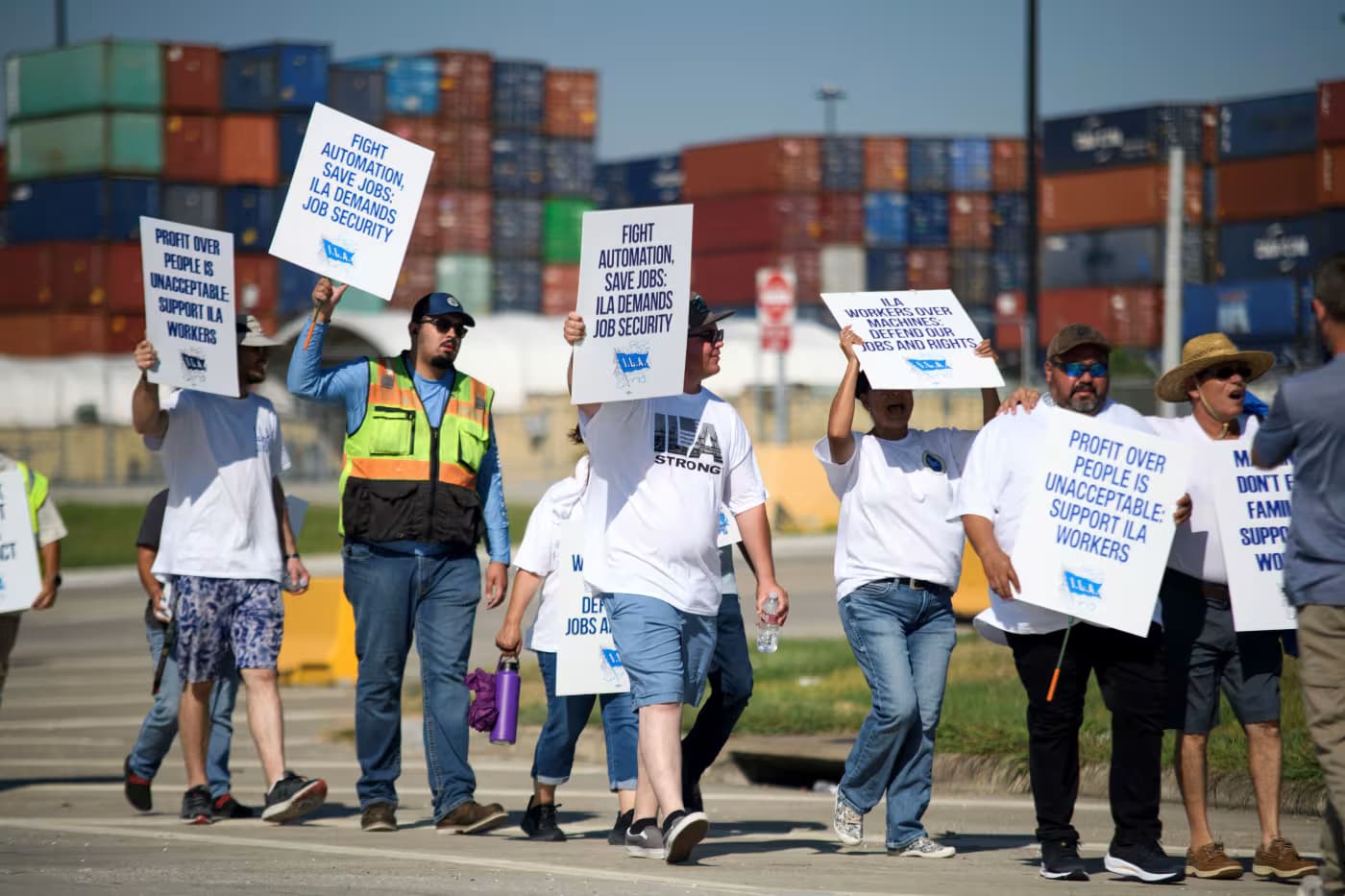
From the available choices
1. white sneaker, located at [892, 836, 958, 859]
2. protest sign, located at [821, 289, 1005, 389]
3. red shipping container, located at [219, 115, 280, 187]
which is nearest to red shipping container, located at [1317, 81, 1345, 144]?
red shipping container, located at [219, 115, 280, 187]

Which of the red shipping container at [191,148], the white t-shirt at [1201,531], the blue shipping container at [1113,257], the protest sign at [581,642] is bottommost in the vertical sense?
the protest sign at [581,642]

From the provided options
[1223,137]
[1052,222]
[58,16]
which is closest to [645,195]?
[58,16]

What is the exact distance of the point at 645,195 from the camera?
91000 millimetres

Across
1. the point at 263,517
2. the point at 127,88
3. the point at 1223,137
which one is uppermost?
the point at 127,88

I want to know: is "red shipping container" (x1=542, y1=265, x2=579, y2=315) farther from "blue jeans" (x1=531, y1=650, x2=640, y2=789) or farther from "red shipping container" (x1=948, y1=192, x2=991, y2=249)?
"blue jeans" (x1=531, y1=650, x2=640, y2=789)

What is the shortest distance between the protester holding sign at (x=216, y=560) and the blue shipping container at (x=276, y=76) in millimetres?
59139

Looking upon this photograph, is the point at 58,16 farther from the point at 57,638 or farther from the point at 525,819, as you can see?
the point at 525,819

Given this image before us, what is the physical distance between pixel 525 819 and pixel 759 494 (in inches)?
72.4

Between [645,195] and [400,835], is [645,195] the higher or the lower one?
the higher one

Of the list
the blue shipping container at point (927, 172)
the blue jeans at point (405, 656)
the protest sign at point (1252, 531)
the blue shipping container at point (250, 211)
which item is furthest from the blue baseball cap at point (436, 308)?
the blue shipping container at point (927, 172)

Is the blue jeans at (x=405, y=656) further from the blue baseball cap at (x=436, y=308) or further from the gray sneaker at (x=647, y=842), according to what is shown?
the gray sneaker at (x=647, y=842)

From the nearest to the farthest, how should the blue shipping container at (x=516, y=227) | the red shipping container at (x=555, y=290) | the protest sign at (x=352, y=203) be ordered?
the protest sign at (x=352, y=203) < the blue shipping container at (x=516, y=227) < the red shipping container at (x=555, y=290)

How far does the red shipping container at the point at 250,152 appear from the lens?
2571 inches

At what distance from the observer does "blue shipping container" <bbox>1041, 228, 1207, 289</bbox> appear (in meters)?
52.3
